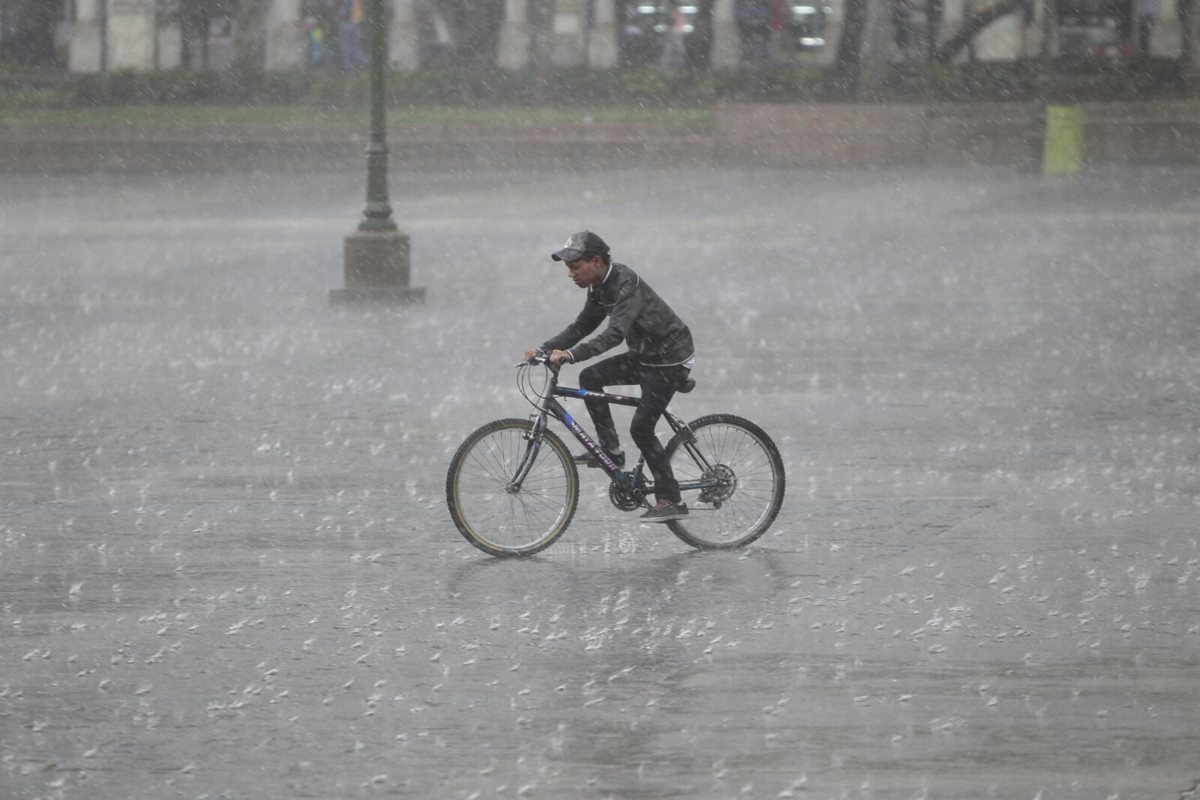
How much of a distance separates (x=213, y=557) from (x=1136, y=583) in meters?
3.98

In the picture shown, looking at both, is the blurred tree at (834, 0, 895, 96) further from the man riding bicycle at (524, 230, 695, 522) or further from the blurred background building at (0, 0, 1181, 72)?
the man riding bicycle at (524, 230, 695, 522)

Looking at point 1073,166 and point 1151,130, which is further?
point 1151,130

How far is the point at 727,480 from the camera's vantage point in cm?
923

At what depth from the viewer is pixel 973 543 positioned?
30.3 ft

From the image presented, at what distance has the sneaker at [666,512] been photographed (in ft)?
30.0

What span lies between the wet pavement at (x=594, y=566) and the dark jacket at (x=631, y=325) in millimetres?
940

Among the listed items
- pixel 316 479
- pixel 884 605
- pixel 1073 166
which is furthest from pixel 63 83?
pixel 884 605

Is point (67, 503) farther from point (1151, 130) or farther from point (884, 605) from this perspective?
point (1151, 130)

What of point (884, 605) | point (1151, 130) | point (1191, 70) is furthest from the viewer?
point (1191, 70)

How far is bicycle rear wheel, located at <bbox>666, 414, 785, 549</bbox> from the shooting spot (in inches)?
364

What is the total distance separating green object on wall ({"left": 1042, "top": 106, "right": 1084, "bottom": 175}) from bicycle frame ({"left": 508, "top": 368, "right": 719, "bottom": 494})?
28.8 meters

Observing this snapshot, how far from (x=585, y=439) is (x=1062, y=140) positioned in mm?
29413

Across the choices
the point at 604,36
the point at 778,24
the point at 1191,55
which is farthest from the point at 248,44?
the point at 778,24

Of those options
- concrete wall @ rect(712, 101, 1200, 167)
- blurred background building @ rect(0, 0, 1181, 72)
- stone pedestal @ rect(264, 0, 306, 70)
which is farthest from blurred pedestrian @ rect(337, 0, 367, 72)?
concrete wall @ rect(712, 101, 1200, 167)
